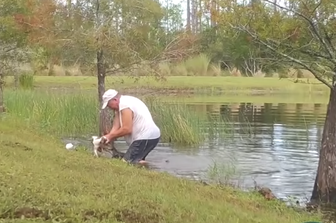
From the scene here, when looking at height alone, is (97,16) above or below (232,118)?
above

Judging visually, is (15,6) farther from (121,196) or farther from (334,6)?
(121,196)

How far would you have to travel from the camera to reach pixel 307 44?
10.8 m

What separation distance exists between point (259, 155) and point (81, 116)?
5.32 metres

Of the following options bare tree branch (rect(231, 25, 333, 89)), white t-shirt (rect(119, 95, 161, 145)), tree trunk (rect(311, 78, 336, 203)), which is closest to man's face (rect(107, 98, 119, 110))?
white t-shirt (rect(119, 95, 161, 145))

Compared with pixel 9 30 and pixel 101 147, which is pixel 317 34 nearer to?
pixel 101 147

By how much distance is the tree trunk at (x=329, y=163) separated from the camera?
35.1 feet

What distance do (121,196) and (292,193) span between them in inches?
223

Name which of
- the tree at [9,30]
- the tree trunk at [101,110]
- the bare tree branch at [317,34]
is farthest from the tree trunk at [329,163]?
the tree at [9,30]

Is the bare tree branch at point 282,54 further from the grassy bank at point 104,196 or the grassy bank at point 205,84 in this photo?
the grassy bank at point 205,84

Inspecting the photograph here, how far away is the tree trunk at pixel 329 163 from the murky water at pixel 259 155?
2.37ft

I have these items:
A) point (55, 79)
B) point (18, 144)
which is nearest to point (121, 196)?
point (18, 144)

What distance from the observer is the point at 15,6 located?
2006 cm

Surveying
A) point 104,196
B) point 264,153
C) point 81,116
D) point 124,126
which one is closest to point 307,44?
point 124,126

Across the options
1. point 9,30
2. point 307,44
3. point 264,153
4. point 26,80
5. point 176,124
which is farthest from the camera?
point 26,80
